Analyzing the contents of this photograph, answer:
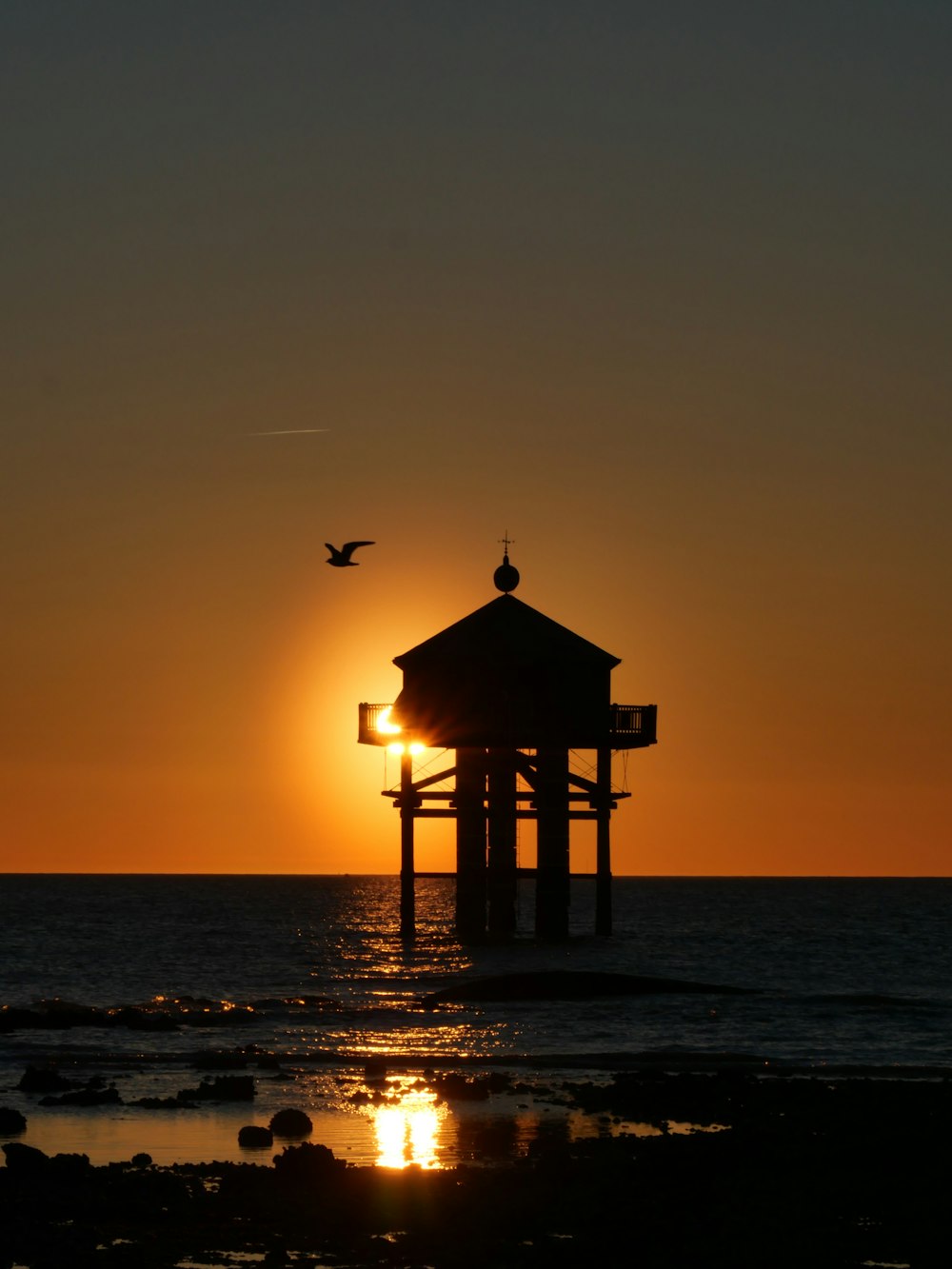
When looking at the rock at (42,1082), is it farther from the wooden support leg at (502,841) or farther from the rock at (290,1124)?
the wooden support leg at (502,841)

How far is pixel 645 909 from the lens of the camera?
143 meters

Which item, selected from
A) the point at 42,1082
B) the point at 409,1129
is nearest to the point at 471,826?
the point at 42,1082

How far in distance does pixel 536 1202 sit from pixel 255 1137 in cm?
489

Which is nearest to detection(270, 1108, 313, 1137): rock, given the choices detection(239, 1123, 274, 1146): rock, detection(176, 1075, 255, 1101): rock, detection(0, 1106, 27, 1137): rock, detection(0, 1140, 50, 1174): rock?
detection(239, 1123, 274, 1146): rock

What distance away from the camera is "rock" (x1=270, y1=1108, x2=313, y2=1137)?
24484mm

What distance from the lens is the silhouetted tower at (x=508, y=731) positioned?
6166 cm

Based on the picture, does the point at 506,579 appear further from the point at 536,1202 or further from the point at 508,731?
the point at 536,1202

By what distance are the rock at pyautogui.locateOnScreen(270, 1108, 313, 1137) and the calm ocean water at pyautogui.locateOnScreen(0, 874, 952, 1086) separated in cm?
905

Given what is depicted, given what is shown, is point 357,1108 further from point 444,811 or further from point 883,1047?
point 444,811

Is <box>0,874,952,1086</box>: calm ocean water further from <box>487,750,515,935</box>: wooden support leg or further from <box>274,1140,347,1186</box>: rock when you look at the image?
<box>274,1140,347,1186</box>: rock

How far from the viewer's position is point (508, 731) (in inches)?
2408

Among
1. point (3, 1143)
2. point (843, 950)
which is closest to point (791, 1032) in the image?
point (3, 1143)

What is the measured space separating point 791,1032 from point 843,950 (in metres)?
44.0

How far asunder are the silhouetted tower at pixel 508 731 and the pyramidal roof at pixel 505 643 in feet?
0.09
